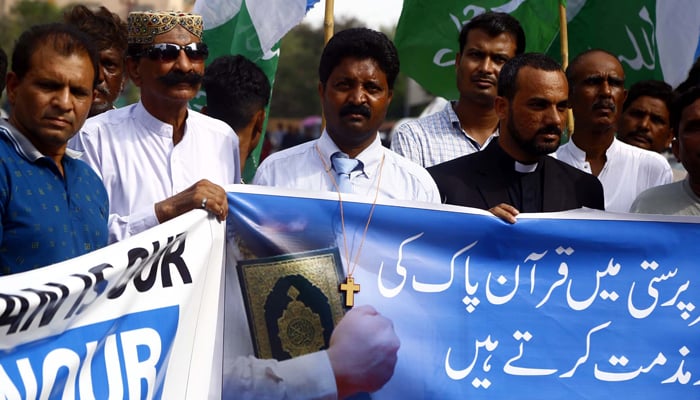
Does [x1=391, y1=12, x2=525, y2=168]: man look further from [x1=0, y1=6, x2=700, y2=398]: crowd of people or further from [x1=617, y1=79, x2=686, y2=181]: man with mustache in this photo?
[x1=617, y1=79, x2=686, y2=181]: man with mustache

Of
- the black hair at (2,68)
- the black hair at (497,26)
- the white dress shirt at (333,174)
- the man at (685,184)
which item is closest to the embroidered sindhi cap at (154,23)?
the black hair at (2,68)

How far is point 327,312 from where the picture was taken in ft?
14.1

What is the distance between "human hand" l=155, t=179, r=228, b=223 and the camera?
13.8 feet

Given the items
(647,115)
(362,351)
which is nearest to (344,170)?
(362,351)

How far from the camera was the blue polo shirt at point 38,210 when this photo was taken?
3.58 m

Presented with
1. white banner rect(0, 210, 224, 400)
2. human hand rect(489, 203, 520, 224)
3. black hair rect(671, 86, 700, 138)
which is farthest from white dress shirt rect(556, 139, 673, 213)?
white banner rect(0, 210, 224, 400)

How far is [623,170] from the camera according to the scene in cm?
617

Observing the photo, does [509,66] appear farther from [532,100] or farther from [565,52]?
[565,52]

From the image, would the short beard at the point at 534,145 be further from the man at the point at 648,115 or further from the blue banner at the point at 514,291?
the man at the point at 648,115

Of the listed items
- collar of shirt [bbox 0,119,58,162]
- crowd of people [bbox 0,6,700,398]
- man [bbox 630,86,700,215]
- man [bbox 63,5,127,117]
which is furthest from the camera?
man [bbox 63,5,127,117]

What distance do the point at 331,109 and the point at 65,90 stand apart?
4.10ft

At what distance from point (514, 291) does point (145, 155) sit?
Result: 65.5 inches

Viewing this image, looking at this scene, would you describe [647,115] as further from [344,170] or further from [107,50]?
[107,50]

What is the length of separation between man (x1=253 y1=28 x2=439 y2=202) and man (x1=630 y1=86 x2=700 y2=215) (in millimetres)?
1057
